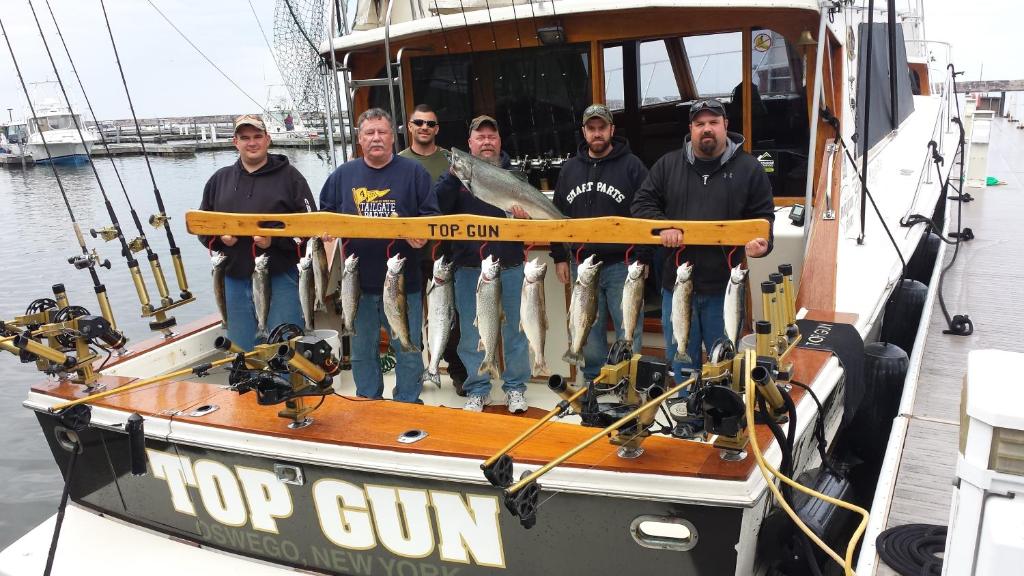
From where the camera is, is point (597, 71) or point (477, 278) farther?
point (597, 71)

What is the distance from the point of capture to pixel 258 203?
4.51 metres

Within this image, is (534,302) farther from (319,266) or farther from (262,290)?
(262,290)

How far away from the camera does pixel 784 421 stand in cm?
289

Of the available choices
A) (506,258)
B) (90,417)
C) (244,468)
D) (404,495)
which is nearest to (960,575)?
(404,495)

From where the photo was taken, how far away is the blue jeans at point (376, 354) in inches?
177

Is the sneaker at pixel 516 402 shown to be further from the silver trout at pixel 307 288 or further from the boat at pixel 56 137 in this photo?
the boat at pixel 56 137

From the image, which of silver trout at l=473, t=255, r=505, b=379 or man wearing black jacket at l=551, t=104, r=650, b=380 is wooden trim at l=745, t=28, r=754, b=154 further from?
silver trout at l=473, t=255, r=505, b=379

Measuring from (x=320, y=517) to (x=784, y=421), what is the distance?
6.46ft

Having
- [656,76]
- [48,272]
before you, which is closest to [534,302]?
[656,76]

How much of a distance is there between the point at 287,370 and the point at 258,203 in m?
1.72

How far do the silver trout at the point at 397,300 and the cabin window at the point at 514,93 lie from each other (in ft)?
8.21

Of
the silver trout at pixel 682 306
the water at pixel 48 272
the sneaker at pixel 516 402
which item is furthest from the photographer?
the water at pixel 48 272

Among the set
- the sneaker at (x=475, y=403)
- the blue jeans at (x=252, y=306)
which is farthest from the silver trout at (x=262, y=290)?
the sneaker at (x=475, y=403)

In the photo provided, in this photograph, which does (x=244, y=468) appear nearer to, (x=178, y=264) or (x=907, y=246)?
(x=178, y=264)
